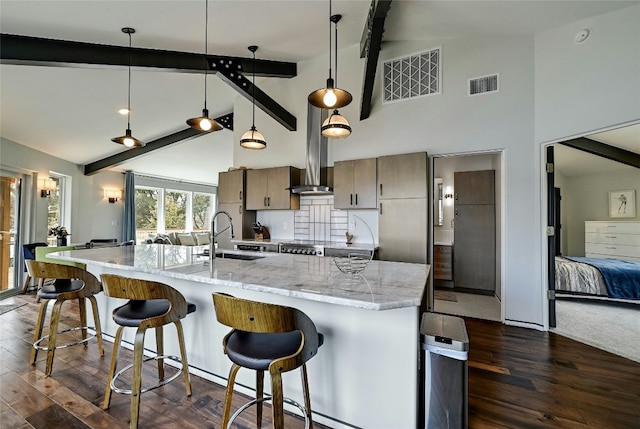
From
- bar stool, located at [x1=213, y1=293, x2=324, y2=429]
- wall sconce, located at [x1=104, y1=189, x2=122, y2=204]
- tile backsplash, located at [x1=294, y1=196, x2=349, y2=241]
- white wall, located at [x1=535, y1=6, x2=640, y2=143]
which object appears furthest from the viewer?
wall sconce, located at [x1=104, y1=189, x2=122, y2=204]

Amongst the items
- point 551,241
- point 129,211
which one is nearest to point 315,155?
point 551,241

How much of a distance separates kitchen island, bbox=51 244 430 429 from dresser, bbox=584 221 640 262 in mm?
6258

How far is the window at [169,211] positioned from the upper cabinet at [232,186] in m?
4.29

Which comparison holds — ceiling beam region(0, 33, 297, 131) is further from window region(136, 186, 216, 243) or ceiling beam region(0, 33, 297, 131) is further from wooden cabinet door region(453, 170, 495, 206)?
window region(136, 186, 216, 243)

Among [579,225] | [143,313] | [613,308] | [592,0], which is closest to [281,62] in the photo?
[592,0]

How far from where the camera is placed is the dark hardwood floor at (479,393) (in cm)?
178

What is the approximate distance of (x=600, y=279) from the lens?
418cm

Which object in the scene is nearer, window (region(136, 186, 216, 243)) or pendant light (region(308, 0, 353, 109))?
pendant light (region(308, 0, 353, 109))

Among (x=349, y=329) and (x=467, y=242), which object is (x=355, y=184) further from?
(x=349, y=329)

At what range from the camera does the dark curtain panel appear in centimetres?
754

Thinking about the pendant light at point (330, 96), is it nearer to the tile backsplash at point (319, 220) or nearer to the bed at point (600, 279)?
the tile backsplash at point (319, 220)

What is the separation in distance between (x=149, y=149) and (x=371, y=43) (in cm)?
552

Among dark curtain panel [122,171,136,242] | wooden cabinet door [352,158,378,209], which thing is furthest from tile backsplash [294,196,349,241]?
dark curtain panel [122,171,136,242]

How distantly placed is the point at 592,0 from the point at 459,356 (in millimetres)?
3363
